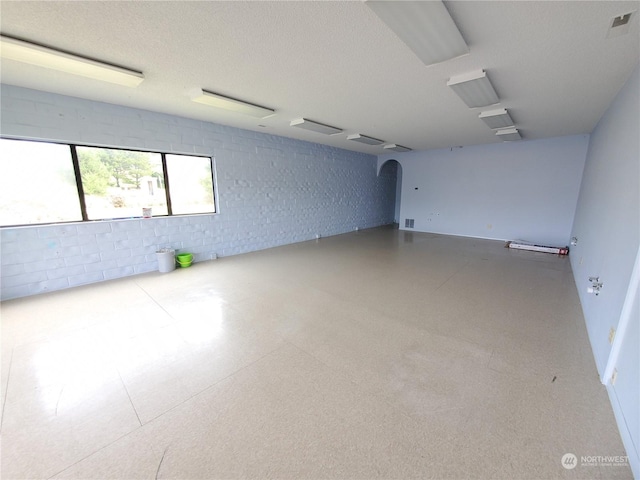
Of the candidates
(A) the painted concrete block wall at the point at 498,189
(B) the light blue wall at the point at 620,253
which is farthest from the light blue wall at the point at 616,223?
(A) the painted concrete block wall at the point at 498,189

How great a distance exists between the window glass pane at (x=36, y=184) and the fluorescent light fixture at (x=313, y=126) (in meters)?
3.35

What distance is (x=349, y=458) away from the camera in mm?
1328

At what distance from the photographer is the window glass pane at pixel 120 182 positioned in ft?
12.1

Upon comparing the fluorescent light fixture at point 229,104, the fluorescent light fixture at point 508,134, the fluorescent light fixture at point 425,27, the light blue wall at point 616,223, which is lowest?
the light blue wall at point 616,223

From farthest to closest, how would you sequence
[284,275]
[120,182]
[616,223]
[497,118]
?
[284,275], [497,118], [120,182], [616,223]

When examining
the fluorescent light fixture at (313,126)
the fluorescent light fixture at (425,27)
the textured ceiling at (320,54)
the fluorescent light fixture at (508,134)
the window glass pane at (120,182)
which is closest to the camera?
the fluorescent light fixture at (425,27)

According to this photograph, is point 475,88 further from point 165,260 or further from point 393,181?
point 393,181

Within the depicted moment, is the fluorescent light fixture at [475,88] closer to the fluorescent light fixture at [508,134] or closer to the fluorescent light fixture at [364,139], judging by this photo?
the fluorescent light fixture at [508,134]

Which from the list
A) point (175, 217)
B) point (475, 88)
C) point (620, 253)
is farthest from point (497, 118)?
point (175, 217)

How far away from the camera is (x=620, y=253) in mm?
1957

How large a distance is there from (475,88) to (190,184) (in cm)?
470

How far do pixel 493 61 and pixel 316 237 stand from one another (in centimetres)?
544

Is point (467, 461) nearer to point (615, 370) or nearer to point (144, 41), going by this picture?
point (615, 370)

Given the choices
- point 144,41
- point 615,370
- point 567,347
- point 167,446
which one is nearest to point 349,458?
point 167,446
